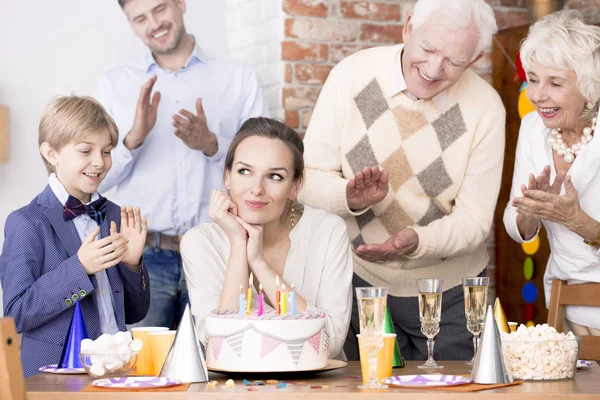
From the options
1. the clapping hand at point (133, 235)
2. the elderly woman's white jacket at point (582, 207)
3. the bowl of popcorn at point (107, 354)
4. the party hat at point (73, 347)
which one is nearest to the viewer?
the bowl of popcorn at point (107, 354)

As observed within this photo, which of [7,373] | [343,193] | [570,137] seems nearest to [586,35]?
[570,137]

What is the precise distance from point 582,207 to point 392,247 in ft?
1.92

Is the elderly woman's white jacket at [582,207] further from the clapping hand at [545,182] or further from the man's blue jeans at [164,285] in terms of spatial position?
the man's blue jeans at [164,285]

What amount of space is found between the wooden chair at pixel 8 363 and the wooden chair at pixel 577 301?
153 centimetres

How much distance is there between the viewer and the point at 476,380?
5.24 ft

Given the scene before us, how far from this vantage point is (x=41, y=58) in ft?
10.9

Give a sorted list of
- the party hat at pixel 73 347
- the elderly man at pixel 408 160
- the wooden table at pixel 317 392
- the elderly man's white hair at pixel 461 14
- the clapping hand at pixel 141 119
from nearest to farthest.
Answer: the wooden table at pixel 317 392
the party hat at pixel 73 347
the elderly man's white hair at pixel 461 14
the elderly man at pixel 408 160
the clapping hand at pixel 141 119

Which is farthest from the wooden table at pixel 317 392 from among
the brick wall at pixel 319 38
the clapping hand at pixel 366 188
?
the brick wall at pixel 319 38

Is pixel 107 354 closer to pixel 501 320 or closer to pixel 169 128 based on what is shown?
pixel 501 320

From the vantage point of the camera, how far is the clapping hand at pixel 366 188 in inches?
102

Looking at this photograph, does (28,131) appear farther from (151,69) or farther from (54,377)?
(54,377)

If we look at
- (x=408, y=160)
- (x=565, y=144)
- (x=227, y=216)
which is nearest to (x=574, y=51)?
(x=565, y=144)

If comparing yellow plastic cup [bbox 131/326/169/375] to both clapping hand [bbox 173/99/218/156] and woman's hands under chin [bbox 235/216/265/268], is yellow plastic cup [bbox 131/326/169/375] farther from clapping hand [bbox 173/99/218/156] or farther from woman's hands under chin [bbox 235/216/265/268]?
clapping hand [bbox 173/99/218/156]

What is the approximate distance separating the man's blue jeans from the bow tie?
30.8 inches
